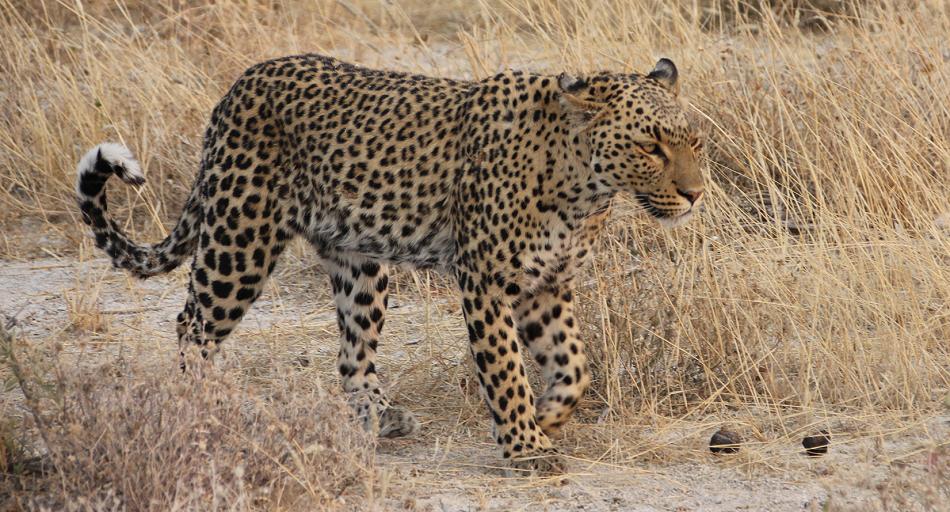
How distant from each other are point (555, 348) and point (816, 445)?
102 centimetres

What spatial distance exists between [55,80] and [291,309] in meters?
2.67

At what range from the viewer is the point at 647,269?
6250 mm

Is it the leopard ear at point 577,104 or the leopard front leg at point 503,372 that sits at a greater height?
the leopard ear at point 577,104

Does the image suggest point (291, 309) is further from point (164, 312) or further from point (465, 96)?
point (465, 96)

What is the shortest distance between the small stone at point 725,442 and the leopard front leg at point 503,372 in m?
0.60

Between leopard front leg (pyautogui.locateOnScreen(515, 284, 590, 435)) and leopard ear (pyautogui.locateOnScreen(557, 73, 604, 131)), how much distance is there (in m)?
0.67

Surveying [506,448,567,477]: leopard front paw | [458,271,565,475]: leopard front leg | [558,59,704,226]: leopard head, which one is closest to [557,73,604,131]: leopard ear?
[558,59,704,226]: leopard head

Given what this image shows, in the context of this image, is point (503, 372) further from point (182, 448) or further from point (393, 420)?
point (182, 448)

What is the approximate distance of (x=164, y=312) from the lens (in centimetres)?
745

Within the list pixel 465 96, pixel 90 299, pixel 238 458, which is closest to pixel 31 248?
pixel 90 299

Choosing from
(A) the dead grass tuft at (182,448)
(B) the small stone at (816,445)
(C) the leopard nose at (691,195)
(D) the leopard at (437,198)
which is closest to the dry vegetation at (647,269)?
(A) the dead grass tuft at (182,448)

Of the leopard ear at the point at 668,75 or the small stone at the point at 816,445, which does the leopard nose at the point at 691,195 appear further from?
the small stone at the point at 816,445

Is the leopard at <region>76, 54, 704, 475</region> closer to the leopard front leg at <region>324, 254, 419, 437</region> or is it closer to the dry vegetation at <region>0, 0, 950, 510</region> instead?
the leopard front leg at <region>324, 254, 419, 437</region>

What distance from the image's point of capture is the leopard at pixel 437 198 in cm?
533
